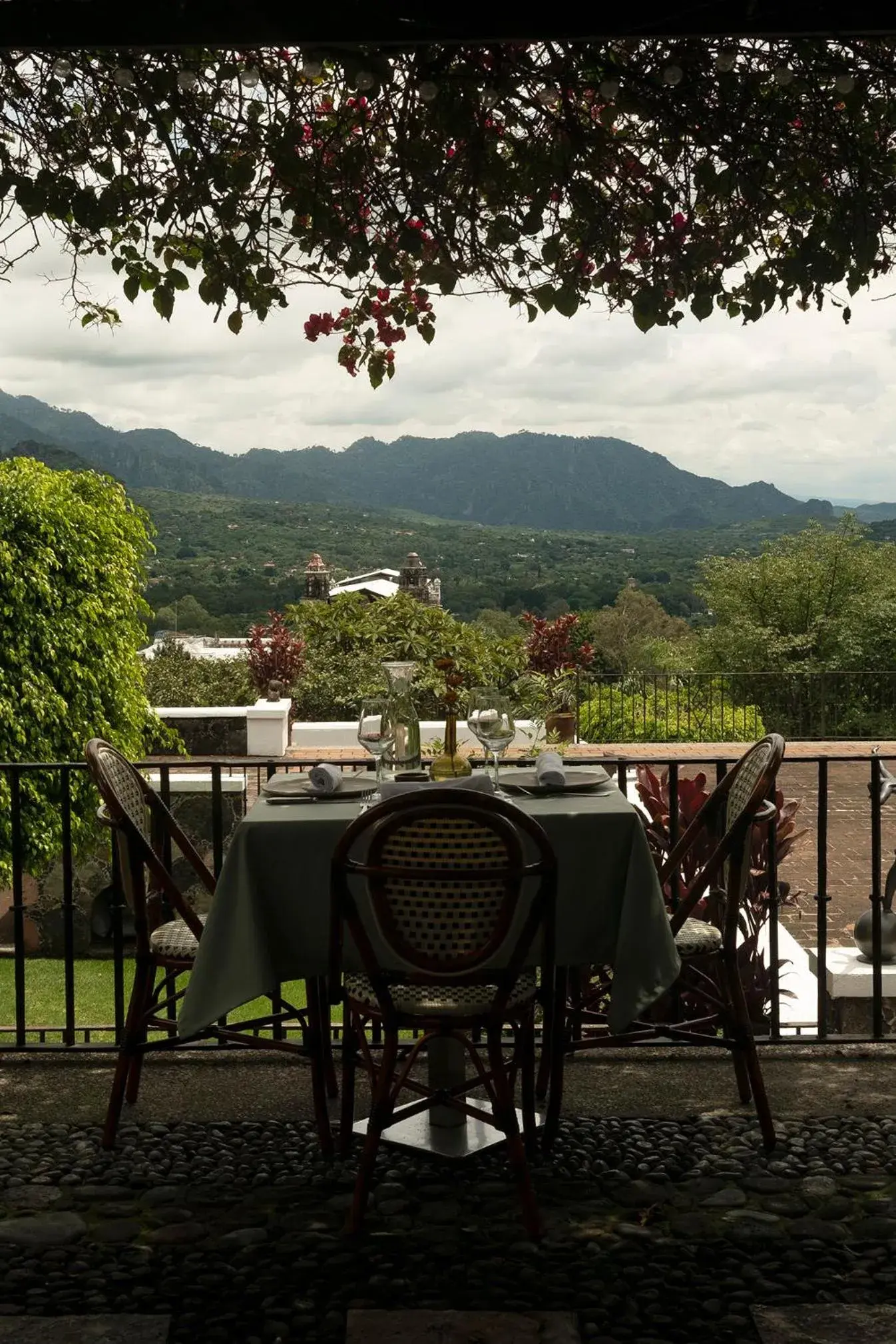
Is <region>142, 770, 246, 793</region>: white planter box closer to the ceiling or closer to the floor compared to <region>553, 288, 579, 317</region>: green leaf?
closer to the floor

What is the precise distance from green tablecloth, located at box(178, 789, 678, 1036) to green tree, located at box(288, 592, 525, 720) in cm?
1132

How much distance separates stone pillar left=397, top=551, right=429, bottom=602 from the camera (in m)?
32.5

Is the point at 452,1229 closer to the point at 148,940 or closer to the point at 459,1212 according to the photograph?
the point at 459,1212

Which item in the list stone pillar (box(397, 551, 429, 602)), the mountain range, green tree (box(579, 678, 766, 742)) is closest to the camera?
green tree (box(579, 678, 766, 742))

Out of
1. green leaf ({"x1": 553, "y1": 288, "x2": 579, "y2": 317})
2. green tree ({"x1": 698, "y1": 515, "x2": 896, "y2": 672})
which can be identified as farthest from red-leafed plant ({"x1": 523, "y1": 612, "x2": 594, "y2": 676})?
green tree ({"x1": 698, "y1": 515, "x2": 896, "y2": 672})

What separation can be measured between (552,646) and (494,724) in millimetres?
10455

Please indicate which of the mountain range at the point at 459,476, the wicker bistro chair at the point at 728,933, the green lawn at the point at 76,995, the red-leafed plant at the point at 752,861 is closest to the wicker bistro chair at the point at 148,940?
the wicker bistro chair at the point at 728,933

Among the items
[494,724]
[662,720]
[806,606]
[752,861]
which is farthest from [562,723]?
[806,606]

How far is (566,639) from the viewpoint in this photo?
13836 millimetres

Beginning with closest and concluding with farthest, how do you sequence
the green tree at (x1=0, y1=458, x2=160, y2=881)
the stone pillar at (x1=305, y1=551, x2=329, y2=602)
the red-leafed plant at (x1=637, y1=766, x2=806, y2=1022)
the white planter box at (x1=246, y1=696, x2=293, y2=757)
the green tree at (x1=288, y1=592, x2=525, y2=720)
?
1. the red-leafed plant at (x1=637, y1=766, x2=806, y2=1022)
2. the green tree at (x1=0, y1=458, x2=160, y2=881)
3. the white planter box at (x1=246, y1=696, x2=293, y2=757)
4. the green tree at (x1=288, y1=592, x2=525, y2=720)
5. the stone pillar at (x1=305, y1=551, x2=329, y2=602)

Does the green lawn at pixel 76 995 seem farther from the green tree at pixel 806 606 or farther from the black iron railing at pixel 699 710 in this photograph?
the green tree at pixel 806 606

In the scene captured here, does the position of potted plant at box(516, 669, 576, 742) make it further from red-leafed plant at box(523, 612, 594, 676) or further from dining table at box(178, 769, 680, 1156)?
dining table at box(178, 769, 680, 1156)

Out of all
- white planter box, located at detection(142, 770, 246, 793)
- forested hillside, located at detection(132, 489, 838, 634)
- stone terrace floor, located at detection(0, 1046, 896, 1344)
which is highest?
forested hillside, located at detection(132, 489, 838, 634)

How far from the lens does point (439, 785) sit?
2914 mm
